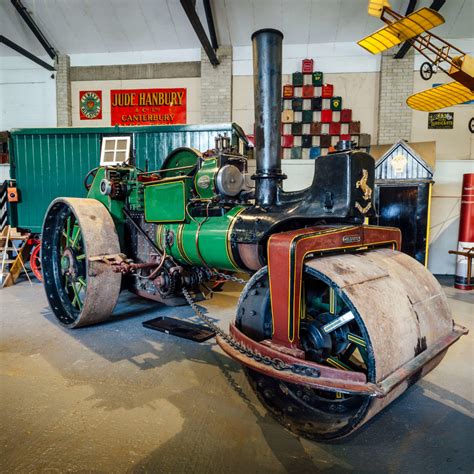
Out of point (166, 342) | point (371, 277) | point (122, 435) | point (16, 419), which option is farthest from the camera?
point (166, 342)

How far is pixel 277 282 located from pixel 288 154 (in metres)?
7.10

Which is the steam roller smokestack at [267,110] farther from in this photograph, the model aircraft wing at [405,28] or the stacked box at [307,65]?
the stacked box at [307,65]

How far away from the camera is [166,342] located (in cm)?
Answer: 308

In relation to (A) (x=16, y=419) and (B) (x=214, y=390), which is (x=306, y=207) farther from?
(A) (x=16, y=419)

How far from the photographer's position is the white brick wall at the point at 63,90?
9.14 m

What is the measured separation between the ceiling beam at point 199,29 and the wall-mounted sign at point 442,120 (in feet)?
15.6

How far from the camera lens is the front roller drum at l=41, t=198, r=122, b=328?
10.2ft

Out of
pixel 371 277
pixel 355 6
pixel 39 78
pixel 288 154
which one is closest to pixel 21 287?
pixel 371 277

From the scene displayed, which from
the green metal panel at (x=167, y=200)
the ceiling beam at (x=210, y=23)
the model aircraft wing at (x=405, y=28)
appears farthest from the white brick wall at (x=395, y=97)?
the green metal panel at (x=167, y=200)

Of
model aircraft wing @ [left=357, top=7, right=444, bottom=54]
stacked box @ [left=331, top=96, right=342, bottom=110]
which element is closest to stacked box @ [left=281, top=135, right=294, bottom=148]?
stacked box @ [left=331, top=96, right=342, bottom=110]

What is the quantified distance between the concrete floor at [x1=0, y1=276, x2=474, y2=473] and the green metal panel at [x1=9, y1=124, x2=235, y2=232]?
4.03 meters

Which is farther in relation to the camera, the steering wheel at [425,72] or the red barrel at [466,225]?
the steering wheel at [425,72]

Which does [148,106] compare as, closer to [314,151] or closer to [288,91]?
[288,91]

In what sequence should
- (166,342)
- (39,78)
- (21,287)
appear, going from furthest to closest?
(39,78), (21,287), (166,342)
